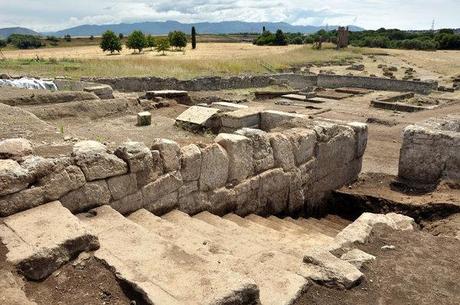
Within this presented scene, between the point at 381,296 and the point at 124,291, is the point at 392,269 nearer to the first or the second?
the point at 381,296

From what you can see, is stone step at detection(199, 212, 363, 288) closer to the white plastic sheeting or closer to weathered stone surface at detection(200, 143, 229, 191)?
weathered stone surface at detection(200, 143, 229, 191)

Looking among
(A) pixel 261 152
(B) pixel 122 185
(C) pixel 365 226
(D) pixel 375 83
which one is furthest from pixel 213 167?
(D) pixel 375 83

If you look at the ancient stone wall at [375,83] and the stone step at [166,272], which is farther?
the ancient stone wall at [375,83]

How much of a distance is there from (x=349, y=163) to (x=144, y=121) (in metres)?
5.53

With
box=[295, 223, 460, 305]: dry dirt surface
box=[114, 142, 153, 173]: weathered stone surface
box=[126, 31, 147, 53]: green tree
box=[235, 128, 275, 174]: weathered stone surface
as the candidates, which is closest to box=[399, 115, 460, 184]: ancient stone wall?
box=[235, 128, 275, 174]: weathered stone surface

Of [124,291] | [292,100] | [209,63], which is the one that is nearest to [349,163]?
[124,291]

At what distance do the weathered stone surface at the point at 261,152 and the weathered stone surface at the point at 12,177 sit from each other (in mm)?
3637

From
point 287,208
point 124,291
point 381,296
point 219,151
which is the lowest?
point 287,208

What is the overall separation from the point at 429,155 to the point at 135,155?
6702mm

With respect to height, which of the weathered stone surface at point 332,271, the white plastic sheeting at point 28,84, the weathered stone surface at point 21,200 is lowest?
the weathered stone surface at point 332,271

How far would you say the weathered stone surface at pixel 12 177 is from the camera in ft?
14.0

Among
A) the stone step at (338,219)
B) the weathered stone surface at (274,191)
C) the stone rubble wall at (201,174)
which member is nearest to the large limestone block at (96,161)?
the stone rubble wall at (201,174)

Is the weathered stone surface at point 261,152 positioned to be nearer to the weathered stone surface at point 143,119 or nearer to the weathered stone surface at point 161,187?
the weathered stone surface at point 161,187

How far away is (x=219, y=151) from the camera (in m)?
6.58
